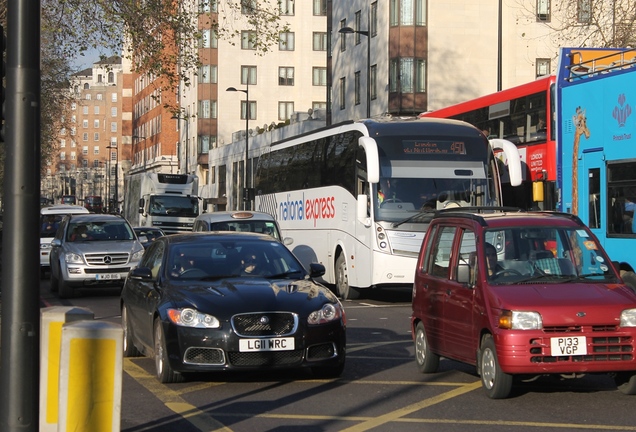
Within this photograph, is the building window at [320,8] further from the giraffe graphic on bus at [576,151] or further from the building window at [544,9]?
the giraffe graphic on bus at [576,151]

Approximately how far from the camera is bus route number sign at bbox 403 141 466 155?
71.9 ft

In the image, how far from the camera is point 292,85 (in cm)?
9562

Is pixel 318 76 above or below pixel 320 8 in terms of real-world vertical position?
below

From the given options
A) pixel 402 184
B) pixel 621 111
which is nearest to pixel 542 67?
pixel 402 184

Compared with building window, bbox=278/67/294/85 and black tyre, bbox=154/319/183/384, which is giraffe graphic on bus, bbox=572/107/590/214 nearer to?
black tyre, bbox=154/319/183/384

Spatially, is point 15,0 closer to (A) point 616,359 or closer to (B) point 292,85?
(A) point 616,359

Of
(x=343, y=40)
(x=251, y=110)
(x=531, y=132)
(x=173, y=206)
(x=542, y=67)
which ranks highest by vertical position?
(x=343, y=40)

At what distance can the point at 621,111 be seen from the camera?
1559 centimetres

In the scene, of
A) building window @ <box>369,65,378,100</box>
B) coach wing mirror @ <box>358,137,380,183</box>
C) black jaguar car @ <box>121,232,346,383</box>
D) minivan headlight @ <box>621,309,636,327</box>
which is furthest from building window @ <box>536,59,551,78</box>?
minivan headlight @ <box>621,309,636,327</box>

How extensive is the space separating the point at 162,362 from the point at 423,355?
2.70 m

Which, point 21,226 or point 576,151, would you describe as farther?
point 576,151

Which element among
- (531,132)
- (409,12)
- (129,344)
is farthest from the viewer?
(409,12)

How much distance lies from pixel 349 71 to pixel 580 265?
50.7 metres

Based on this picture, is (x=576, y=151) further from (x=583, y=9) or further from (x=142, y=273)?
(x=583, y=9)
